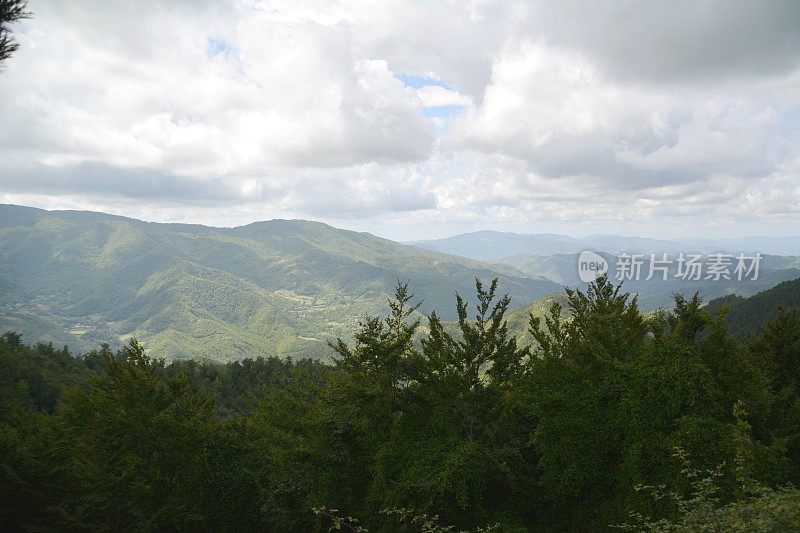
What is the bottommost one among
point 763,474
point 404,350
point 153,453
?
point 153,453

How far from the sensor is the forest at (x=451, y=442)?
14.3 metres

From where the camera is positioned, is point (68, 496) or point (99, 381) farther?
point (99, 381)

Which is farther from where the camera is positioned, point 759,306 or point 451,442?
point 759,306

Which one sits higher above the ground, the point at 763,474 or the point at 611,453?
the point at 763,474

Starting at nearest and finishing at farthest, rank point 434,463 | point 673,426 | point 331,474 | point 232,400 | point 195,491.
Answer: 1. point 673,426
2. point 434,463
3. point 331,474
4. point 195,491
5. point 232,400

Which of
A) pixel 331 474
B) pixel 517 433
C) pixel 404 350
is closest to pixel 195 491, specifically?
pixel 331 474

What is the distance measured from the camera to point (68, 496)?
20141 millimetres

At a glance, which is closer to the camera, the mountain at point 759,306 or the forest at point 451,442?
the forest at point 451,442

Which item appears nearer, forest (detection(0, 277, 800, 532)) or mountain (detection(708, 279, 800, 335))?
forest (detection(0, 277, 800, 532))

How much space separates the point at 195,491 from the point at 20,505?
6.94 m

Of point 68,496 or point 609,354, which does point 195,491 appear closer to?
point 68,496

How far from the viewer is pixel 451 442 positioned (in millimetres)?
16234

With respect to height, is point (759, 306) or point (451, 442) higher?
point (759, 306)

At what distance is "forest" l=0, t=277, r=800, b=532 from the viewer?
1432 centimetres
